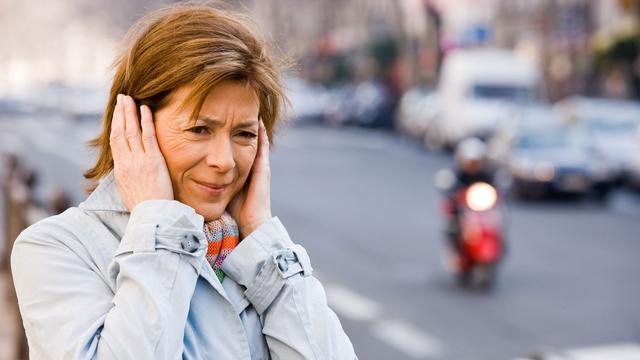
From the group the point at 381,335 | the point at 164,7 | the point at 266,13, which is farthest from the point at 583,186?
the point at 266,13

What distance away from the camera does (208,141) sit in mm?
2150

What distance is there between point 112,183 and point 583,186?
57.1ft

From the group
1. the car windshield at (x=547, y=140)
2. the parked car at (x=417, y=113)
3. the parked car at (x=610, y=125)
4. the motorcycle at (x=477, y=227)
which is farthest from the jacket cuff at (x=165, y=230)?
the parked car at (x=417, y=113)

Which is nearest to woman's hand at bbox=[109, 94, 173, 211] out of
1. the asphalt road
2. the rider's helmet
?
the asphalt road

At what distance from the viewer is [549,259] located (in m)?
12.8

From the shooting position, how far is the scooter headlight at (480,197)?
1056 cm

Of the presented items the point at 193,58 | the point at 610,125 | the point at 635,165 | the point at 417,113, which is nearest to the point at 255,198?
the point at 193,58

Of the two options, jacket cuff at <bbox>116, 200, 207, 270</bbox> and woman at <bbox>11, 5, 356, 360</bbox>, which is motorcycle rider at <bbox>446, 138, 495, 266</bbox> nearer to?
woman at <bbox>11, 5, 356, 360</bbox>

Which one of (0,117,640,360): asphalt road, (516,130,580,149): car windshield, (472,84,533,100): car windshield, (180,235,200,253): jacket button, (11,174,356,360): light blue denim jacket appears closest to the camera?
(11,174,356,360): light blue denim jacket

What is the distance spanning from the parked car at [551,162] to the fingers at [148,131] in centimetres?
1716

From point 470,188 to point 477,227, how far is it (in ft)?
1.17

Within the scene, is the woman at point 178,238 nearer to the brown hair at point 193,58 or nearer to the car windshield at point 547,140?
the brown hair at point 193,58

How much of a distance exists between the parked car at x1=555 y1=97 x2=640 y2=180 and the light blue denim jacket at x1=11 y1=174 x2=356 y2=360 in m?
18.7

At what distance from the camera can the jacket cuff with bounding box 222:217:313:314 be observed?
2178 mm
